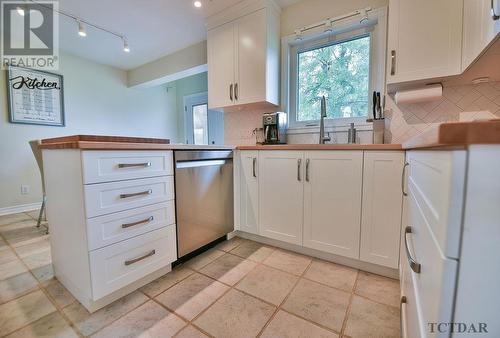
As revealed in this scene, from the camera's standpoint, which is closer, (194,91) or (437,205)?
(437,205)

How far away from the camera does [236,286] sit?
145 centimetres

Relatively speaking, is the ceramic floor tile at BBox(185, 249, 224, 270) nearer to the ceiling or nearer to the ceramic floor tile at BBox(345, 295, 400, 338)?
the ceramic floor tile at BBox(345, 295, 400, 338)

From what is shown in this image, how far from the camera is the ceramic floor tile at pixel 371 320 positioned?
1.07 meters

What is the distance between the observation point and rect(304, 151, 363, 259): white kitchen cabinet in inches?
61.5

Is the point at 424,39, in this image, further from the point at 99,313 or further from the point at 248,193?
the point at 99,313

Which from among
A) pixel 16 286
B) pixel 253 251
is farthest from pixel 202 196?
pixel 16 286

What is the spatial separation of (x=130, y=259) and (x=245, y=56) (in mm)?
2073

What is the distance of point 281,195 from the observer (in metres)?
1.88

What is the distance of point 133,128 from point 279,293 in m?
4.21

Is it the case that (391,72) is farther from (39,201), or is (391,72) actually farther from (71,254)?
(39,201)

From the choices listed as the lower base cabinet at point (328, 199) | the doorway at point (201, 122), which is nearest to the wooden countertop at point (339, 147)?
the lower base cabinet at point (328, 199)

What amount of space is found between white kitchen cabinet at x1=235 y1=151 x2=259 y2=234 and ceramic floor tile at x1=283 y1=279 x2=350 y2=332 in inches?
29.4

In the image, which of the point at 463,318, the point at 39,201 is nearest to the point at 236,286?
the point at 463,318

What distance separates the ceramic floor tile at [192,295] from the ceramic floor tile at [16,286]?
34.7 inches
